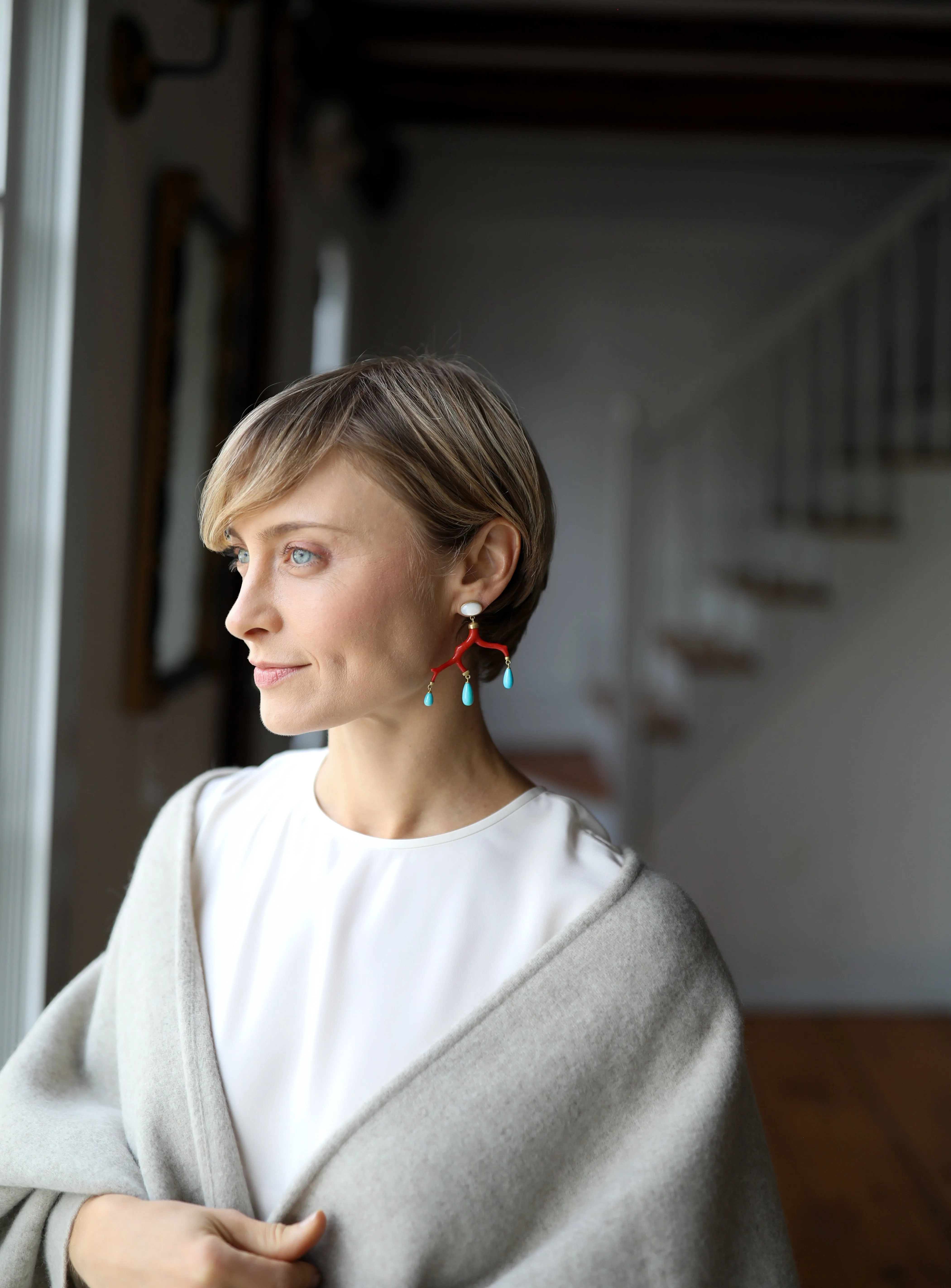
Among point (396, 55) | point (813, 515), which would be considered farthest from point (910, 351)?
point (396, 55)

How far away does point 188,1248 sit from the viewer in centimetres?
82

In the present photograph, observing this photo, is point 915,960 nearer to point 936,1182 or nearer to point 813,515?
point 936,1182

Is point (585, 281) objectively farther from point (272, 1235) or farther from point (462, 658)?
point (272, 1235)

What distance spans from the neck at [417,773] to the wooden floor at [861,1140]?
6.75 feet

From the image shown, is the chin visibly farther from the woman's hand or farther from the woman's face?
the woman's hand

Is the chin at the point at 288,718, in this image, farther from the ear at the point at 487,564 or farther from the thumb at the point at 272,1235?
the thumb at the point at 272,1235

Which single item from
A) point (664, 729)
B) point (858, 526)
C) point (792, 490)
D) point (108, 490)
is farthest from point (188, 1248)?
point (792, 490)

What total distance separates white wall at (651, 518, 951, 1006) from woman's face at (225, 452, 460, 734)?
11.0 ft

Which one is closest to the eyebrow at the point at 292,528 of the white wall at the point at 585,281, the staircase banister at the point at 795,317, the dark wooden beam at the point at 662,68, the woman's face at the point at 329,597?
the woman's face at the point at 329,597

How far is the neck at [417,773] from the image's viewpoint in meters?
0.98

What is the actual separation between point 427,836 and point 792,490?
437cm

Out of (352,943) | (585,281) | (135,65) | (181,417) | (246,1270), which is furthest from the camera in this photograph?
(585,281)

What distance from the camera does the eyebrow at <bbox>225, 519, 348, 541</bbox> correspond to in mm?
892

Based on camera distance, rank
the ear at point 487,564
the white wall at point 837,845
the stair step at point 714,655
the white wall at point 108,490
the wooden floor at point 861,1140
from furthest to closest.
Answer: the stair step at point 714,655 < the white wall at point 837,845 < the wooden floor at point 861,1140 < the white wall at point 108,490 < the ear at point 487,564
